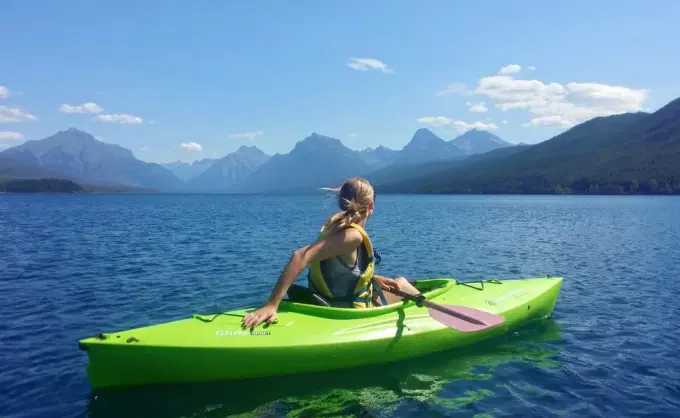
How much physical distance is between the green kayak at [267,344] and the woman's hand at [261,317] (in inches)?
4.7

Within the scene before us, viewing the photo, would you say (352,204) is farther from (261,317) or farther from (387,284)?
(387,284)

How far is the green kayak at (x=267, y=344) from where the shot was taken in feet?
22.8

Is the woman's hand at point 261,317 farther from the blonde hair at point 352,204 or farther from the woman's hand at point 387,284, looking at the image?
the woman's hand at point 387,284

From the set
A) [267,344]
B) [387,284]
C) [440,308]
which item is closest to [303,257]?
[267,344]

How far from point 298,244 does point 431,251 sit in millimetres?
8505

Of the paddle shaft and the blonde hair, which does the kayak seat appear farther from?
the paddle shaft

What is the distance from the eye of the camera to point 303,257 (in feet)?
23.4

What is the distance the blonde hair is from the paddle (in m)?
2.16

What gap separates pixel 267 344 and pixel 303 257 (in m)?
1.56

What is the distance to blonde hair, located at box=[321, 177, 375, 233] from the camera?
7387 millimetres

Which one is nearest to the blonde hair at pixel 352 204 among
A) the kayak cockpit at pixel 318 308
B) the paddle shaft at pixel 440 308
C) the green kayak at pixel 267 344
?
the kayak cockpit at pixel 318 308

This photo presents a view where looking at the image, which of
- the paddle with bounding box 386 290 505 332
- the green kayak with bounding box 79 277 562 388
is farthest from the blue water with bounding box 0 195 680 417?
the paddle with bounding box 386 290 505 332

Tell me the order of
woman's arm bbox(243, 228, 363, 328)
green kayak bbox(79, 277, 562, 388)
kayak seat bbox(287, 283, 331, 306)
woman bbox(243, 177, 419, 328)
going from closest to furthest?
green kayak bbox(79, 277, 562, 388), woman's arm bbox(243, 228, 363, 328), woman bbox(243, 177, 419, 328), kayak seat bbox(287, 283, 331, 306)

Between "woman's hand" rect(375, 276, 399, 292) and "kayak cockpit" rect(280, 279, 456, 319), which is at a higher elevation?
"woman's hand" rect(375, 276, 399, 292)
